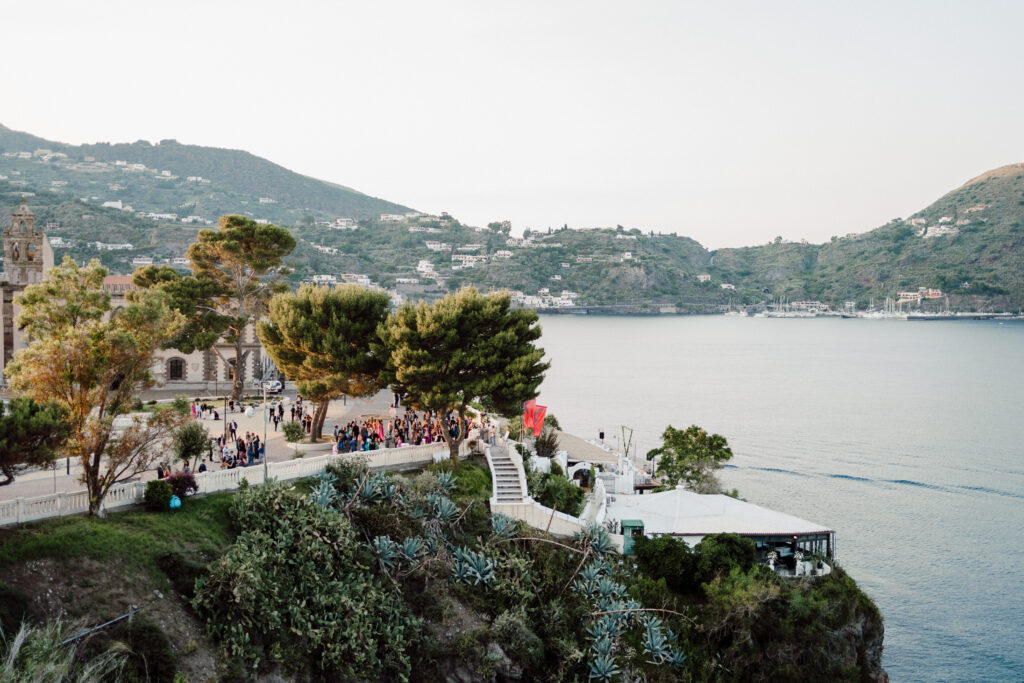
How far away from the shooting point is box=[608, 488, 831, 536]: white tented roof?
27359mm

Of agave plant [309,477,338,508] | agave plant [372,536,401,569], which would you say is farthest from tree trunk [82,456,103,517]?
agave plant [372,536,401,569]

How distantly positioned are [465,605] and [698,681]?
7.29m

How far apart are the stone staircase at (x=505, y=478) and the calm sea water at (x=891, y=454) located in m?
15.8

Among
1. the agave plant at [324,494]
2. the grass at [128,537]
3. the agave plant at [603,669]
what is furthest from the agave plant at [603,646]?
the grass at [128,537]

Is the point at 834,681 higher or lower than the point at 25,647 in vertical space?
lower

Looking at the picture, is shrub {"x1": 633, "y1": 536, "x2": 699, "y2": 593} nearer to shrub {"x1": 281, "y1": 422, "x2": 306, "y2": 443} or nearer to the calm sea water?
the calm sea water

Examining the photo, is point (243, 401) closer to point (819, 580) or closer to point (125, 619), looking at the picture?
point (125, 619)

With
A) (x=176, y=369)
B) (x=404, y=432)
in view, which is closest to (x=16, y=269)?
(x=176, y=369)

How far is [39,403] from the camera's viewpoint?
1822 centimetres

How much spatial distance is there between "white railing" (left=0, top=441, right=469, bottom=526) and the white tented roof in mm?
7540

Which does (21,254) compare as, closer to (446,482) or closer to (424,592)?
(446,482)

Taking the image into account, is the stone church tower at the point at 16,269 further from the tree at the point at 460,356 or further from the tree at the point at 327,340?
the tree at the point at 460,356

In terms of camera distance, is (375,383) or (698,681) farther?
(375,383)

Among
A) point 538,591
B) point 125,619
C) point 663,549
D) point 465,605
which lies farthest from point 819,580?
point 125,619
